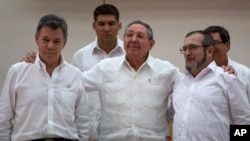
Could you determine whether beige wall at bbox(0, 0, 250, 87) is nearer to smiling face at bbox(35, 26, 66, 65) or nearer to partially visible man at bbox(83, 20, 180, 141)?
partially visible man at bbox(83, 20, 180, 141)

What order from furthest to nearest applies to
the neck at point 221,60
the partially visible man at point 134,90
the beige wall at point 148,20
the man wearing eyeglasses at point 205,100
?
the beige wall at point 148,20 < the neck at point 221,60 < the partially visible man at point 134,90 < the man wearing eyeglasses at point 205,100

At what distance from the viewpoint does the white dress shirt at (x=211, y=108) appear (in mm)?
2525

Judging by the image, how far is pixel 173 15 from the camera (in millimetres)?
4520

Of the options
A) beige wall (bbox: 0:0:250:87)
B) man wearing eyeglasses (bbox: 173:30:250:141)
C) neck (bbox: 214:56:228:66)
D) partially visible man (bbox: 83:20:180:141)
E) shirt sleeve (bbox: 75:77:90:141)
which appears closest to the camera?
man wearing eyeglasses (bbox: 173:30:250:141)

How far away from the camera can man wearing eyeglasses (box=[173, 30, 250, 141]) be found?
2531 mm

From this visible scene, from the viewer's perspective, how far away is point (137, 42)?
9.23 feet

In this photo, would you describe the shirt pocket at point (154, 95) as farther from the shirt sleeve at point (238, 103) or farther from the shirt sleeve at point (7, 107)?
the shirt sleeve at point (7, 107)

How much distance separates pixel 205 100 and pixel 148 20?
2160 millimetres

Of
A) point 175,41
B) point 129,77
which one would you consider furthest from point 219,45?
point 175,41

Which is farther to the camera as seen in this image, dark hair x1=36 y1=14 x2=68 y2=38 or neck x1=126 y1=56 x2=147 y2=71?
neck x1=126 y1=56 x2=147 y2=71

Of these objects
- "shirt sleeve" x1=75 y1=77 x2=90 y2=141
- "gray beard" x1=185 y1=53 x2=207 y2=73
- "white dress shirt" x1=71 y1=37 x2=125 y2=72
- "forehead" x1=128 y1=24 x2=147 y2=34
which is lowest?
"shirt sleeve" x1=75 y1=77 x2=90 y2=141

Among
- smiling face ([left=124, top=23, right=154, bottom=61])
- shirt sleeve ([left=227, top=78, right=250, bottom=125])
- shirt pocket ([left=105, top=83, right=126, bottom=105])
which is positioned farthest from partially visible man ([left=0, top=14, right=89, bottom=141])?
shirt sleeve ([left=227, top=78, right=250, bottom=125])

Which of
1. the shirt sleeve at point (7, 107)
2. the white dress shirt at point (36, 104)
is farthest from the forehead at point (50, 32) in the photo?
the shirt sleeve at point (7, 107)

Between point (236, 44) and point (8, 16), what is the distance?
2849 mm
